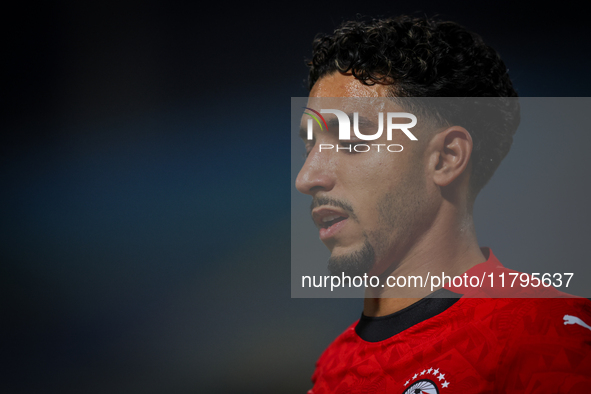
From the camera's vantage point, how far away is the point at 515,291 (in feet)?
3.06

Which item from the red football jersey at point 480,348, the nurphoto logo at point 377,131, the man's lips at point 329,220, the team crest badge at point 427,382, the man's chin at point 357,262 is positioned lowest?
the team crest badge at point 427,382

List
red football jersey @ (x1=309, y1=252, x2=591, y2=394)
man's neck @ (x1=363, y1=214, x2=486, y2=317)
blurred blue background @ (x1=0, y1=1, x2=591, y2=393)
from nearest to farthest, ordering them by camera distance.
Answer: red football jersey @ (x1=309, y1=252, x2=591, y2=394)
man's neck @ (x1=363, y1=214, x2=486, y2=317)
blurred blue background @ (x1=0, y1=1, x2=591, y2=393)

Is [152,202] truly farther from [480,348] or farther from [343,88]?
[480,348]

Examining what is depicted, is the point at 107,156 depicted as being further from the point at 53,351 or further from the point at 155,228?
the point at 53,351

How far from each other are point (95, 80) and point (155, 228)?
740 mm

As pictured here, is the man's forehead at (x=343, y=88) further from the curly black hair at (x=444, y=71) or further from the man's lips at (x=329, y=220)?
the man's lips at (x=329, y=220)

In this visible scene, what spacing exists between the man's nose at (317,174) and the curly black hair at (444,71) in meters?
0.23

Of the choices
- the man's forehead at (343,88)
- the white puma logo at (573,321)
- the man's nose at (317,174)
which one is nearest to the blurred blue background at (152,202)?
the man's forehead at (343,88)

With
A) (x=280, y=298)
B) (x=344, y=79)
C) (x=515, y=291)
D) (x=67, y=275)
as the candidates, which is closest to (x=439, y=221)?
(x=515, y=291)

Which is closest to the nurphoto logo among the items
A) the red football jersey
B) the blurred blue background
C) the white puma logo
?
the red football jersey

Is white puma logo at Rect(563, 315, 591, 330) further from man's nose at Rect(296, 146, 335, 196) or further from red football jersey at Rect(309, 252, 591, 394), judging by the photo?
man's nose at Rect(296, 146, 335, 196)

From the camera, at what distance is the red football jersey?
0.77 meters

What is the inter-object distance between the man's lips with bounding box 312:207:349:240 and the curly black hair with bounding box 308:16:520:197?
341mm

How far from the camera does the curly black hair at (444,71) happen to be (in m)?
1.09
